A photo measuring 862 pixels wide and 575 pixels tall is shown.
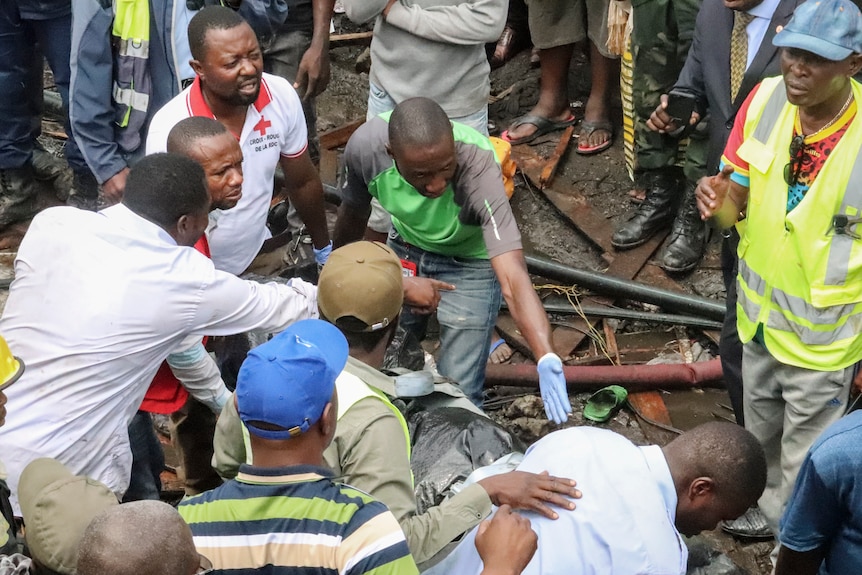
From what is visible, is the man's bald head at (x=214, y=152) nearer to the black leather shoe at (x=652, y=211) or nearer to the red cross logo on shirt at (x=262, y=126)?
the red cross logo on shirt at (x=262, y=126)

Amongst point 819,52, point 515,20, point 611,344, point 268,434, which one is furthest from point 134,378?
point 515,20

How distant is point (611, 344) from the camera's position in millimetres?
5227

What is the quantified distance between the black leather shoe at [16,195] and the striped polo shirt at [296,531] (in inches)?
162

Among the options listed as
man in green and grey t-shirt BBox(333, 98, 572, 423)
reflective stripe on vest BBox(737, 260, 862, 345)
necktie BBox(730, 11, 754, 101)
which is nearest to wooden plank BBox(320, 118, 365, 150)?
man in green and grey t-shirt BBox(333, 98, 572, 423)

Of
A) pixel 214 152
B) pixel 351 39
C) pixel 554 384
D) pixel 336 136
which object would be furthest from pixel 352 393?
pixel 351 39

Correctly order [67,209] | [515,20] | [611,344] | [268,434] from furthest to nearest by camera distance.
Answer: [515,20] < [611,344] < [67,209] < [268,434]

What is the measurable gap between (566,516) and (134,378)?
1.49 m

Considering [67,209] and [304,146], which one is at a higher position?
[67,209]

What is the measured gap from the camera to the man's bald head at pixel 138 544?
1.87m

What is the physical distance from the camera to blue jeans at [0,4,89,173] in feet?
Result: 17.1

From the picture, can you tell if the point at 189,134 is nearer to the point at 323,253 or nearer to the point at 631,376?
the point at 323,253

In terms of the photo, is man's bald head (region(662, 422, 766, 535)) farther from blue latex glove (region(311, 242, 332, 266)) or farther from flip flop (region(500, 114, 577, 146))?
flip flop (region(500, 114, 577, 146))

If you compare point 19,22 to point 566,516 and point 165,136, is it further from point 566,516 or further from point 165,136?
point 566,516

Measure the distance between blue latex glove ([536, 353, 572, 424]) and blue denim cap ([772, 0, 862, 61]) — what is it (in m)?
1.36
